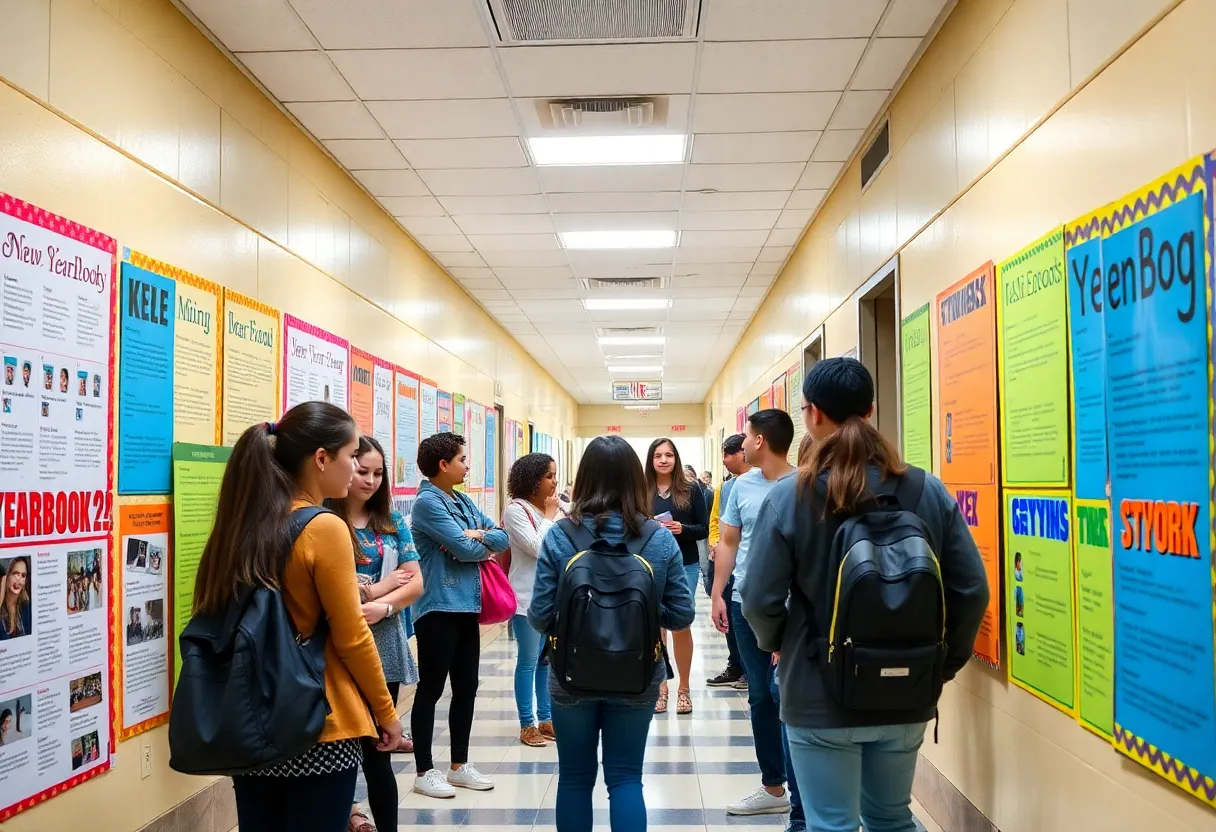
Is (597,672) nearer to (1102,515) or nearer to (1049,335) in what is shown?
(1102,515)

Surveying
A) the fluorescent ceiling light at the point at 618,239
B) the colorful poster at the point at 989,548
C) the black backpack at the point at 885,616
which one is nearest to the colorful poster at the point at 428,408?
the fluorescent ceiling light at the point at 618,239

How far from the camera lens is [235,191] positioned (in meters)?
4.19

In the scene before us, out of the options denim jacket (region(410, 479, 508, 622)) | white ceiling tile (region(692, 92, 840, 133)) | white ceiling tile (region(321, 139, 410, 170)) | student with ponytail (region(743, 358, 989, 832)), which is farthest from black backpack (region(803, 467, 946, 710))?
white ceiling tile (region(321, 139, 410, 170))

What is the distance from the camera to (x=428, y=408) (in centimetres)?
756

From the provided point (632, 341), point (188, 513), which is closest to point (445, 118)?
point (188, 513)

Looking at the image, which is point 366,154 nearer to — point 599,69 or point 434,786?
point 599,69

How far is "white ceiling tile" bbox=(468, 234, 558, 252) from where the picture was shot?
24.2 feet

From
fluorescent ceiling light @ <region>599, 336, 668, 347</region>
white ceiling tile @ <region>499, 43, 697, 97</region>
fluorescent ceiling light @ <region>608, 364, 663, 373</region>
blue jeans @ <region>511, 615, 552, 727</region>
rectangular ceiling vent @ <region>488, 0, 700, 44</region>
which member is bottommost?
blue jeans @ <region>511, 615, 552, 727</region>

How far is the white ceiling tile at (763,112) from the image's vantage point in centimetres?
470

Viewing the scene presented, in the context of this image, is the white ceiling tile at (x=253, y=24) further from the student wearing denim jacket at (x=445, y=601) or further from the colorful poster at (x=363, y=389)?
the colorful poster at (x=363, y=389)

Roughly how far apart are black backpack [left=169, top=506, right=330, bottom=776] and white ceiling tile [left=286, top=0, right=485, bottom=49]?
264cm

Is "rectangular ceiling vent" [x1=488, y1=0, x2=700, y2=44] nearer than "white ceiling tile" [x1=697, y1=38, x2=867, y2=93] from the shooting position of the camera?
Yes

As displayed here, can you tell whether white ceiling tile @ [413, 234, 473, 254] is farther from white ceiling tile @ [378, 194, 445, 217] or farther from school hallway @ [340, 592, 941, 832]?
school hallway @ [340, 592, 941, 832]

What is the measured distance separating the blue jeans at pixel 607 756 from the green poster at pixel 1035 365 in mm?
1364
